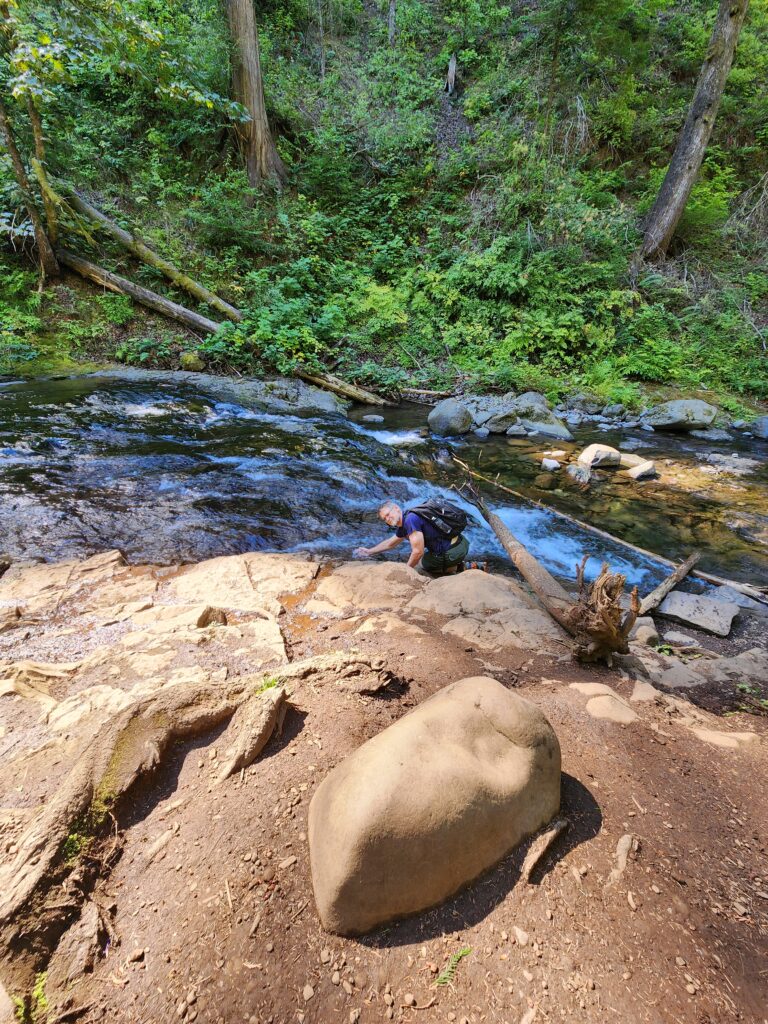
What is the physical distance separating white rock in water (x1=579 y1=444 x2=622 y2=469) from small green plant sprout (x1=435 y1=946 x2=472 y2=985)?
7628 millimetres

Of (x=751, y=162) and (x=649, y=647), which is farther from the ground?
(x=751, y=162)

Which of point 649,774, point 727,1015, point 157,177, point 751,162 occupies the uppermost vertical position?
point 751,162

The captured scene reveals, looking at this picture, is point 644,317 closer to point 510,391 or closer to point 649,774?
point 510,391

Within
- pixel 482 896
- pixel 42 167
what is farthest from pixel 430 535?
pixel 42 167

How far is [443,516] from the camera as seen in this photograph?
5012 millimetres

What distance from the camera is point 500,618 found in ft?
12.2

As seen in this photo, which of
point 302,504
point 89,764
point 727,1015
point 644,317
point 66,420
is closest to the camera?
point 727,1015

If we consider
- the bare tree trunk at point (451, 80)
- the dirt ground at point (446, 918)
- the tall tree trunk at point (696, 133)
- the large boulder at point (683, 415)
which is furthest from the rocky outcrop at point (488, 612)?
the bare tree trunk at point (451, 80)

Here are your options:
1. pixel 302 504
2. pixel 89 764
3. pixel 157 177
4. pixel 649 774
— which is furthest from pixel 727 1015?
pixel 157 177

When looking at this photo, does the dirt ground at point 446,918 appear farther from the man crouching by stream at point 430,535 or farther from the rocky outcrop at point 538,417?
the rocky outcrop at point 538,417

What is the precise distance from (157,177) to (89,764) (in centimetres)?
1639

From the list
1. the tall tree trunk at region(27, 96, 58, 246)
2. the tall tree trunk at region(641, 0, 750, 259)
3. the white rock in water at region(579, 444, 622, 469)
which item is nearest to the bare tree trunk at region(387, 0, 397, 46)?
the tall tree trunk at region(641, 0, 750, 259)

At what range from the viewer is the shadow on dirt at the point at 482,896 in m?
1.46

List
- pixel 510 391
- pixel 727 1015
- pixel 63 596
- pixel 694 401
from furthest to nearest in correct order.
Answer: pixel 510 391
pixel 694 401
pixel 63 596
pixel 727 1015
